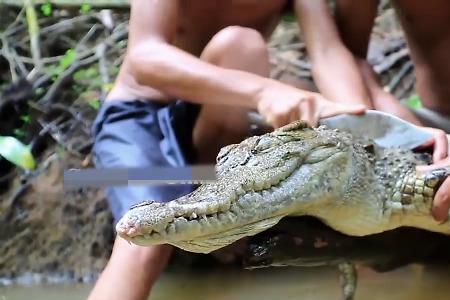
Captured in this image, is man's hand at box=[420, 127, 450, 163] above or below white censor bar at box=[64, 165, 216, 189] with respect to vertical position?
below

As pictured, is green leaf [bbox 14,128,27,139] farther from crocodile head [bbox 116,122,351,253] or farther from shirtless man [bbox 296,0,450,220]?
crocodile head [bbox 116,122,351,253]

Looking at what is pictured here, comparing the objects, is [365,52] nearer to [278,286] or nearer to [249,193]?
[278,286]

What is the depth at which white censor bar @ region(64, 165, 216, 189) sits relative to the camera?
94 centimetres

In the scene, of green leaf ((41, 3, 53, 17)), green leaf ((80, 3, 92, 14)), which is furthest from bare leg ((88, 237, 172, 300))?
green leaf ((41, 3, 53, 17))

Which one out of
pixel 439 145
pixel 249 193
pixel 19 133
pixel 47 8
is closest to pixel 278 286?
pixel 439 145

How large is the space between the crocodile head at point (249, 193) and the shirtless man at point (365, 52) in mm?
362

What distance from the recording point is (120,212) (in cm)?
149

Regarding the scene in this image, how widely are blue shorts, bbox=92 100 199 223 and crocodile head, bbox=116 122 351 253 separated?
15.6 inches

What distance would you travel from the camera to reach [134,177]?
38.6 inches

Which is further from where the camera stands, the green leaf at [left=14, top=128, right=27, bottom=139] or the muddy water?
the green leaf at [left=14, top=128, right=27, bottom=139]

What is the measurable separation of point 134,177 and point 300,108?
1.28 ft

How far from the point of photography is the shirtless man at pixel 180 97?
4.40 feet

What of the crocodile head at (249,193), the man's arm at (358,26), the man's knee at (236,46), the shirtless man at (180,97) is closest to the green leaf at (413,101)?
the man's arm at (358,26)

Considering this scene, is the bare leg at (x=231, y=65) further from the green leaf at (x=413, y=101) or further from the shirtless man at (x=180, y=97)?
the green leaf at (x=413, y=101)
